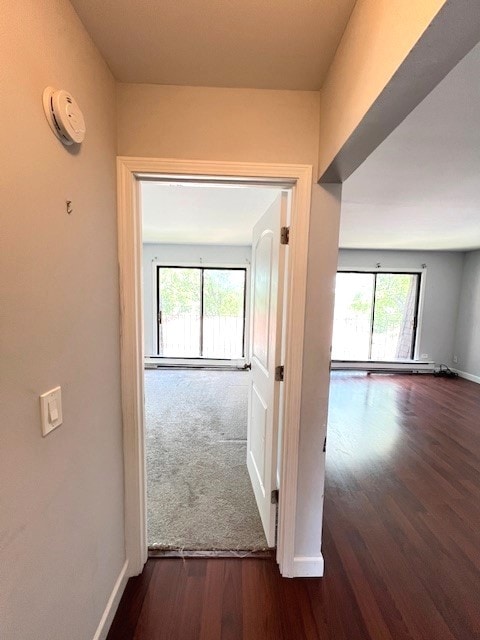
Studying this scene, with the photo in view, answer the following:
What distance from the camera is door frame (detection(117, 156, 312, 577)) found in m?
1.31

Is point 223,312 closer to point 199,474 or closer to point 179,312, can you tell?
point 179,312

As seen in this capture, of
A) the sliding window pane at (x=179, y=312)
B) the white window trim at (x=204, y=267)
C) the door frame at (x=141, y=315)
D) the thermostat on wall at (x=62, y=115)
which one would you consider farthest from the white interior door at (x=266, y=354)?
the sliding window pane at (x=179, y=312)

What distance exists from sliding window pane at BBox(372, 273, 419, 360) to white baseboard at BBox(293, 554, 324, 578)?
5061 mm

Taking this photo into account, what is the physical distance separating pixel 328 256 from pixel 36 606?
5.29 ft

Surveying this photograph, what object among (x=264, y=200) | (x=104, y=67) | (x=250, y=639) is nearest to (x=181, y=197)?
(x=264, y=200)

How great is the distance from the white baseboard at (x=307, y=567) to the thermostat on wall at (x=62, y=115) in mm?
2127

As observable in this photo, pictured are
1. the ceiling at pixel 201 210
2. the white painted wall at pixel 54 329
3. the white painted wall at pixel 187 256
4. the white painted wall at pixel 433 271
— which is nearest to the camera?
the white painted wall at pixel 54 329

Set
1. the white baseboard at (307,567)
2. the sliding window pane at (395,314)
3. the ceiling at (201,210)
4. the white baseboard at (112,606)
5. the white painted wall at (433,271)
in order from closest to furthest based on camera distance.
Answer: the white baseboard at (112,606) → the white baseboard at (307,567) → the ceiling at (201,210) → the white painted wall at (433,271) → the sliding window pane at (395,314)

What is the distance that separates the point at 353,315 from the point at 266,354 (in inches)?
182

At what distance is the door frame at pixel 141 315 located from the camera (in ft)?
4.31

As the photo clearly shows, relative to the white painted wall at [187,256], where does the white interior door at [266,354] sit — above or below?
below

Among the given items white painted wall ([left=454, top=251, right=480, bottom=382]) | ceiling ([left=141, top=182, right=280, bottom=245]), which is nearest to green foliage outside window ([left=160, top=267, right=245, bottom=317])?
ceiling ([left=141, top=182, right=280, bottom=245])

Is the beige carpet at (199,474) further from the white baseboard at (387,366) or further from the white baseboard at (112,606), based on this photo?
the white baseboard at (387,366)

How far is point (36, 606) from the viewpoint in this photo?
808mm
